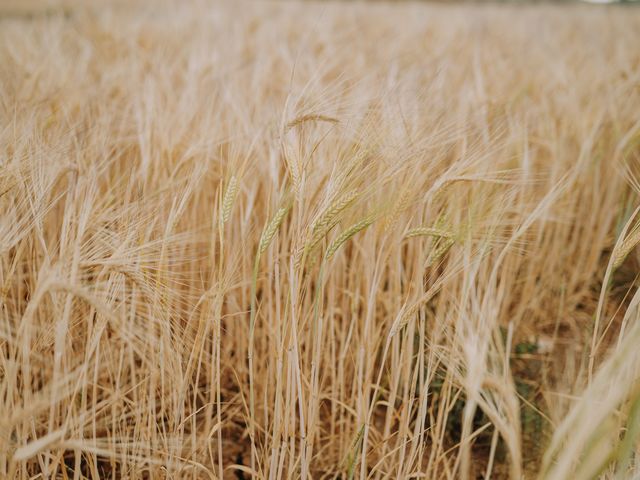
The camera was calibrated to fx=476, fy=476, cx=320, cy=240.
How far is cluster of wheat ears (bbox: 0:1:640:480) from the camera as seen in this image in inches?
30.3

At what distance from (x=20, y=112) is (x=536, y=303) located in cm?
157

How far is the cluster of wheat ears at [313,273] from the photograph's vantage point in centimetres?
77

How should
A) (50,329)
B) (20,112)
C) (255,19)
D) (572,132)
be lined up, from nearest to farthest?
1. (50,329)
2. (20,112)
3. (572,132)
4. (255,19)

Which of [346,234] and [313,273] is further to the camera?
[313,273]

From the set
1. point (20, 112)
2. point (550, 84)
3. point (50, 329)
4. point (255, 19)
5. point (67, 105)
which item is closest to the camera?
point (50, 329)

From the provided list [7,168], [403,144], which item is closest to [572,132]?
[403,144]

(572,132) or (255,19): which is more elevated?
(255,19)

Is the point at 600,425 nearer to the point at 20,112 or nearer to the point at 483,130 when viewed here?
the point at 483,130

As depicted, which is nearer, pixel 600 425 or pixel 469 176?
pixel 600 425

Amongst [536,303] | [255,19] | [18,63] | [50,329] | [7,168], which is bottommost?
[536,303]

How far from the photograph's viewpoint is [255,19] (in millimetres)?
4297

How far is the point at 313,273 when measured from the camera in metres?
1.25

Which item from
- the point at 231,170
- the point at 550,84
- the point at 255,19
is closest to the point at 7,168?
the point at 231,170

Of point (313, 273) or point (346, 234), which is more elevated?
point (346, 234)
